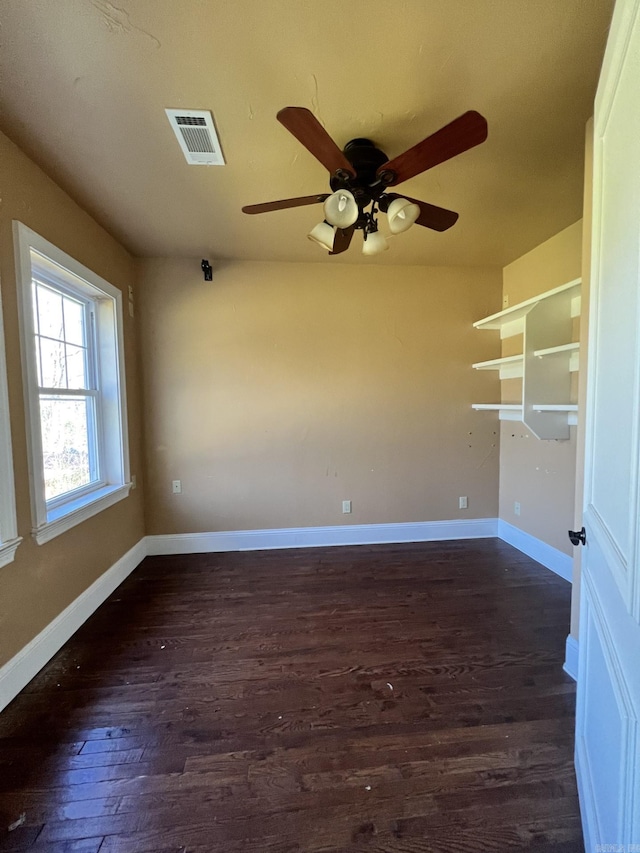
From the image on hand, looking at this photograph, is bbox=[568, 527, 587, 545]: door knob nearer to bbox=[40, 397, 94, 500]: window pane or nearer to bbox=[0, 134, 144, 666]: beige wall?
bbox=[0, 134, 144, 666]: beige wall

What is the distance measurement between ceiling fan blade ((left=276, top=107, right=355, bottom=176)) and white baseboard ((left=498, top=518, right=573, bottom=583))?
2875 mm

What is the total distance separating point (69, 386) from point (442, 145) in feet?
8.09

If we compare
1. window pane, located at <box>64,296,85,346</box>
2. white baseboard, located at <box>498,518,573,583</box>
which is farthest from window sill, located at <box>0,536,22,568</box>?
white baseboard, located at <box>498,518,573,583</box>

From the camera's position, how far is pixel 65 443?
224 cm

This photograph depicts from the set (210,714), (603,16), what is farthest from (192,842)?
(603,16)

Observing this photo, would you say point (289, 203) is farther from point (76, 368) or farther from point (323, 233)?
point (76, 368)

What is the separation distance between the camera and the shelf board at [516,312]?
6.91ft

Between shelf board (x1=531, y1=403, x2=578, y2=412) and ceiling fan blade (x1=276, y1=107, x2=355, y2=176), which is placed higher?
ceiling fan blade (x1=276, y1=107, x2=355, y2=176)

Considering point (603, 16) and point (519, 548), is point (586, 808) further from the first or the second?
point (603, 16)

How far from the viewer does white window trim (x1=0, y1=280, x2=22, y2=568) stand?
5.02 feet

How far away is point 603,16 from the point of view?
110cm

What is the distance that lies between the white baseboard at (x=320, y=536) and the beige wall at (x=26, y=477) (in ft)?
2.11

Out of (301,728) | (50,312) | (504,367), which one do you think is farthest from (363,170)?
(301,728)

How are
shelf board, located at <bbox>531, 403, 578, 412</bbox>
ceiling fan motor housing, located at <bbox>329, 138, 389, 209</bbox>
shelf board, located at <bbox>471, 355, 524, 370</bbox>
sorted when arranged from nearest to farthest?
ceiling fan motor housing, located at <bbox>329, 138, 389, 209</bbox> < shelf board, located at <bbox>531, 403, 578, 412</bbox> < shelf board, located at <bbox>471, 355, 524, 370</bbox>
